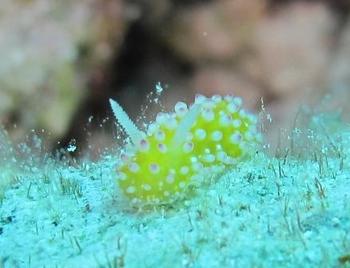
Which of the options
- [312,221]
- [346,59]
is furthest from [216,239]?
[346,59]

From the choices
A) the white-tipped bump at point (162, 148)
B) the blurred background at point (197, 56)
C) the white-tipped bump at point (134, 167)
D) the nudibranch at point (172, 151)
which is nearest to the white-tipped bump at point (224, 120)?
the nudibranch at point (172, 151)

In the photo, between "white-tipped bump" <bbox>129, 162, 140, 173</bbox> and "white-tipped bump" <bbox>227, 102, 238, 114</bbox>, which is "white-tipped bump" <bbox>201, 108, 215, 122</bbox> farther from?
"white-tipped bump" <bbox>129, 162, 140, 173</bbox>

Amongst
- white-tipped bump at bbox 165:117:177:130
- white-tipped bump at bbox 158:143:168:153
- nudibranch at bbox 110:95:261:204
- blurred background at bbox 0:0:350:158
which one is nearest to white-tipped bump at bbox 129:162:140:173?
nudibranch at bbox 110:95:261:204

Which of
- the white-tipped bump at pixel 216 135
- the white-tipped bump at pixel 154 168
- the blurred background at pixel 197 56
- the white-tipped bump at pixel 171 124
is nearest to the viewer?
the white-tipped bump at pixel 154 168

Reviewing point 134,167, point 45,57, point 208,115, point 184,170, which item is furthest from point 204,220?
point 45,57

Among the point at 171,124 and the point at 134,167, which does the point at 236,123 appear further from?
the point at 134,167

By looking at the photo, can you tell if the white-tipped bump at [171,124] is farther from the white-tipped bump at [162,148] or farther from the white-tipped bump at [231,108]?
the white-tipped bump at [231,108]
